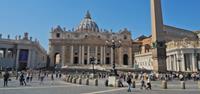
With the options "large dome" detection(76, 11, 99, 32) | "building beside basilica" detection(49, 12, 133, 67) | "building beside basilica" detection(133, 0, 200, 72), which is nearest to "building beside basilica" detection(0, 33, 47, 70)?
"building beside basilica" detection(49, 12, 133, 67)

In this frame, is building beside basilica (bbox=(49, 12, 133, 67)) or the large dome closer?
building beside basilica (bbox=(49, 12, 133, 67))

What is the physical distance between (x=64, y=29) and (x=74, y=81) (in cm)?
6001

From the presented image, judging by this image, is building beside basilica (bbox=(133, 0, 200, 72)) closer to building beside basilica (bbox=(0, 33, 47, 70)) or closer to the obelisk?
the obelisk

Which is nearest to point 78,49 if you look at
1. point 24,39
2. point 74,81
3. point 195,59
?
point 24,39

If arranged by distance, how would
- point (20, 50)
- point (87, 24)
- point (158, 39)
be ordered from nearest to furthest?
point (158, 39)
point (20, 50)
point (87, 24)

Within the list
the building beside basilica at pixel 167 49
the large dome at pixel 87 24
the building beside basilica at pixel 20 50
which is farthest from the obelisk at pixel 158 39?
the large dome at pixel 87 24

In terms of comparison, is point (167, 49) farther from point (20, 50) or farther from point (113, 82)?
point (113, 82)

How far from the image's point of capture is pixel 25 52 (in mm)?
60750

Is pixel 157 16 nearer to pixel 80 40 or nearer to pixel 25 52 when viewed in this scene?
pixel 25 52

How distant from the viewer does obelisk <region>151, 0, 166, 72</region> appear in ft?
67.4

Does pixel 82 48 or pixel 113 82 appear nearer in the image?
pixel 113 82

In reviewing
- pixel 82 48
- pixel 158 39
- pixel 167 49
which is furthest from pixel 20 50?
pixel 158 39

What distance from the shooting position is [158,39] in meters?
20.7

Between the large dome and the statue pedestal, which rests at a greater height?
the large dome
